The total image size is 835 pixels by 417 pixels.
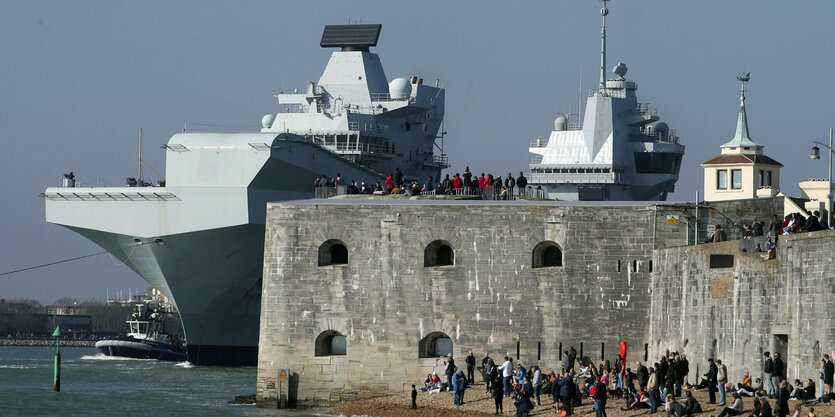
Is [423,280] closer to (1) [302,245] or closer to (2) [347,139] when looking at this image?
(1) [302,245]

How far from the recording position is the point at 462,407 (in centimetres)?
3450

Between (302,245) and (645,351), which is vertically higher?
(302,245)

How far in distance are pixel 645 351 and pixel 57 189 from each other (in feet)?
88.2

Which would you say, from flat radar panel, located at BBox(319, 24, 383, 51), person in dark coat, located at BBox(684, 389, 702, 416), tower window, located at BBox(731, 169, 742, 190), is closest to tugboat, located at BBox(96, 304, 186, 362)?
flat radar panel, located at BBox(319, 24, 383, 51)

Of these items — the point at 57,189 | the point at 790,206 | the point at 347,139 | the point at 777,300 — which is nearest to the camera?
the point at 777,300

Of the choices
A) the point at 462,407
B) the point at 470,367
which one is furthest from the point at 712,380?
the point at 470,367

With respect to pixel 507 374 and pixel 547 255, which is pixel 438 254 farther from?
pixel 507 374

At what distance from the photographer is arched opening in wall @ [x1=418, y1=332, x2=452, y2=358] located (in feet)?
125

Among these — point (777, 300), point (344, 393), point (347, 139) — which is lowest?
point (344, 393)

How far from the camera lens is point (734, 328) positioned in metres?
32.8

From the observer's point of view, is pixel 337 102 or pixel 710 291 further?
pixel 337 102

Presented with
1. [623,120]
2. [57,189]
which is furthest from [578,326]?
[623,120]

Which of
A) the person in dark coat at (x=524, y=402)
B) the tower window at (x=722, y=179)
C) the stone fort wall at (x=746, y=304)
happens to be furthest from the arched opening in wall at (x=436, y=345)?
the tower window at (x=722, y=179)

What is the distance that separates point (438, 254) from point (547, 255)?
2994mm
